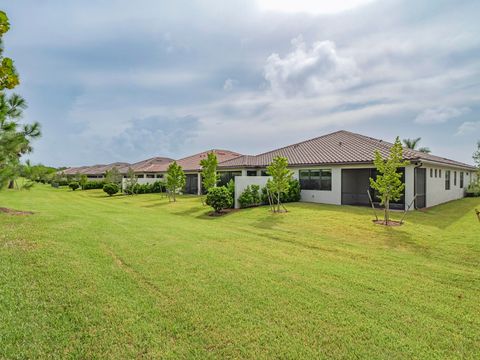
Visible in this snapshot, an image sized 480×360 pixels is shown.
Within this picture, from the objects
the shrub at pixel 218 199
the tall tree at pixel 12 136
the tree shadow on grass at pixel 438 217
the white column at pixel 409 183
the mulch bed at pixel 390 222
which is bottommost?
the tree shadow on grass at pixel 438 217

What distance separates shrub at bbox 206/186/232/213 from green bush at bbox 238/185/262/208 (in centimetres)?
108

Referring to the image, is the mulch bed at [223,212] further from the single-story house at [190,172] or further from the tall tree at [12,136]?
the single-story house at [190,172]

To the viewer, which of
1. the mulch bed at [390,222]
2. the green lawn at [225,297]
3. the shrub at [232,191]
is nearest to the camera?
the green lawn at [225,297]

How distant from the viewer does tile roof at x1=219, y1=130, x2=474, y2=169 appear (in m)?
19.5

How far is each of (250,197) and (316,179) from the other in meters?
5.52

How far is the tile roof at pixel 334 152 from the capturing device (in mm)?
19531

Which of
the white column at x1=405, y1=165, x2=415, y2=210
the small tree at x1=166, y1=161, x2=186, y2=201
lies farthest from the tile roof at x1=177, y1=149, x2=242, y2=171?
the white column at x1=405, y1=165, x2=415, y2=210

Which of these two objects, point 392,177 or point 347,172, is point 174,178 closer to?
point 347,172

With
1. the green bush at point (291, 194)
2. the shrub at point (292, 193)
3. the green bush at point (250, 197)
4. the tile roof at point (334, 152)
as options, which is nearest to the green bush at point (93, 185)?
the tile roof at point (334, 152)

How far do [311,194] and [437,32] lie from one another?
1215 cm

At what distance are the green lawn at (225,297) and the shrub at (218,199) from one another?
27.2 ft

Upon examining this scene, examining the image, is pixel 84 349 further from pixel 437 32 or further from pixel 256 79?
pixel 256 79

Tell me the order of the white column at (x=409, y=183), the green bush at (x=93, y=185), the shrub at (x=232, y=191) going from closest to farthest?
1. the white column at (x=409, y=183)
2. the shrub at (x=232, y=191)
3. the green bush at (x=93, y=185)

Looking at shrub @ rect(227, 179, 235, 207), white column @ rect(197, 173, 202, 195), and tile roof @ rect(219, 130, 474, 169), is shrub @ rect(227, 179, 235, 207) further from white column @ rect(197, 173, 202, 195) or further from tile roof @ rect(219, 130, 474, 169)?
white column @ rect(197, 173, 202, 195)
